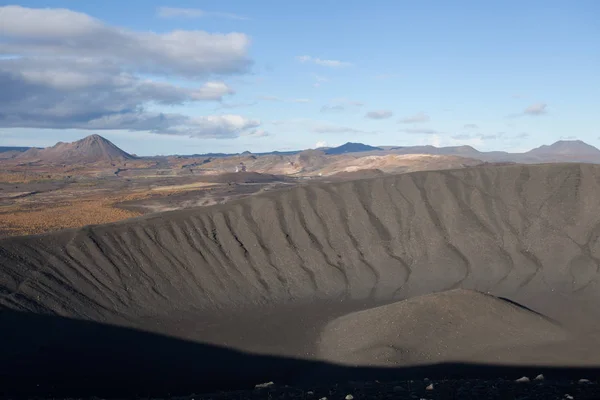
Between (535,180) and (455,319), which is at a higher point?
(535,180)

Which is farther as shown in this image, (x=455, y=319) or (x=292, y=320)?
(x=292, y=320)

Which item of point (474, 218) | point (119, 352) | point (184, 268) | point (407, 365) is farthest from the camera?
point (474, 218)

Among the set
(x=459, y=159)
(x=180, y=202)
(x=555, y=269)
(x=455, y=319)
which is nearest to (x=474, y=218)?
(x=555, y=269)

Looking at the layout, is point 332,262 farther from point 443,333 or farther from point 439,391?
point 439,391

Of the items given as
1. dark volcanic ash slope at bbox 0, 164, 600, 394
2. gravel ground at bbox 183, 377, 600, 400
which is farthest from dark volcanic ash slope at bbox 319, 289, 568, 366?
gravel ground at bbox 183, 377, 600, 400

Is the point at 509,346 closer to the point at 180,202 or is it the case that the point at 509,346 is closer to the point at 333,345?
the point at 333,345

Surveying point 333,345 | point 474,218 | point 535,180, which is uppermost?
point 535,180

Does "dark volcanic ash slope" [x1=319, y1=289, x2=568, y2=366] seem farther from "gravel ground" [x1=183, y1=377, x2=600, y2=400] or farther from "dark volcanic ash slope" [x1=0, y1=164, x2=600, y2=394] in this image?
"gravel ground" [x1=183, y1=377, x2=600, y2=400]

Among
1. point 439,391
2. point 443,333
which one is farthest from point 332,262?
point 439,391
